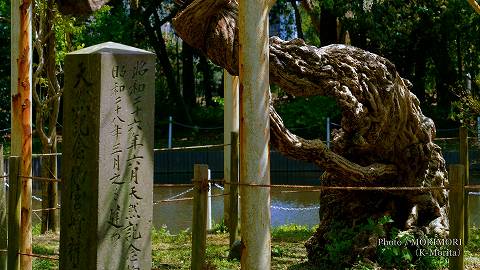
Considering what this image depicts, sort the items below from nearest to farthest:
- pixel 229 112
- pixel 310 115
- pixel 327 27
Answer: pixel 229 112 → pixel 310 115 → pixel 327 27

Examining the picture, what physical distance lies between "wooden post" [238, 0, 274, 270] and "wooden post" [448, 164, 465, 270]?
1.18 metres

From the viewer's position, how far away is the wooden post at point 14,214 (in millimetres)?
6176

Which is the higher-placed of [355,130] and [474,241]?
[355,130]

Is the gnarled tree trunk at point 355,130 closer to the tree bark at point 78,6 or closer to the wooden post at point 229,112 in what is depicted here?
the tree bark at point 78,6

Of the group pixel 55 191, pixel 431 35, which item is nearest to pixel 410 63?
pixel 431 35

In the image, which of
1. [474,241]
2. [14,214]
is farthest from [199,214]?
[474,241]

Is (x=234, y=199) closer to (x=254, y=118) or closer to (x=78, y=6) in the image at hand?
(x=254, y=118)

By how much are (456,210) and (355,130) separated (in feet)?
6.51

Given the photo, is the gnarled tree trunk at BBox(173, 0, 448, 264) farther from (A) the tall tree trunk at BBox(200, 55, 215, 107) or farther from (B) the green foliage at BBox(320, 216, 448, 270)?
(A) the tall tree trunk at BBox(200, 55, 215, 107)

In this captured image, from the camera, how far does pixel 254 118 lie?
213 inches

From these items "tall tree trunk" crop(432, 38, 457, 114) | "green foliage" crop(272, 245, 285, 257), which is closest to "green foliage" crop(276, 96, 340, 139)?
"tall tree trunk" crop(432, 38, 457, 114)

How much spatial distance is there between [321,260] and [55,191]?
145 inches

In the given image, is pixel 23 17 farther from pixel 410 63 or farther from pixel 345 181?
pixel 410 63

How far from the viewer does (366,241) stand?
280 inches
